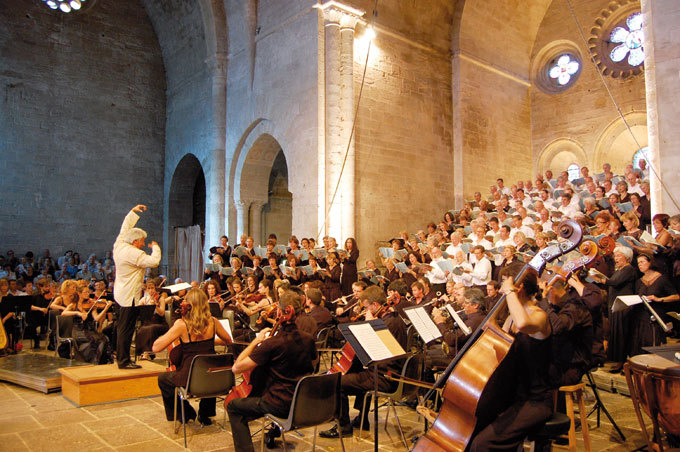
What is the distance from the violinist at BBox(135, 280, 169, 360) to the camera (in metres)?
7.74

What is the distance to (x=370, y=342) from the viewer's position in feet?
13.1

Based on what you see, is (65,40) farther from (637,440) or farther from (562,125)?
(637,440)

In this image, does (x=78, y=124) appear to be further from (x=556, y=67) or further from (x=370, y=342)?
(x=370, y=342)

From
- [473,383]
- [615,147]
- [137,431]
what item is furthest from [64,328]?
[615,147]

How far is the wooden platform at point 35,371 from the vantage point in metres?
6.32

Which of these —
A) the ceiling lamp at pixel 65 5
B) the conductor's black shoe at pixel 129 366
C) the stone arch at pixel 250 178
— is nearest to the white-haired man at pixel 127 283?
the conductor's black shoe at pixel 129 366

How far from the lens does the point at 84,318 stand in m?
7.97

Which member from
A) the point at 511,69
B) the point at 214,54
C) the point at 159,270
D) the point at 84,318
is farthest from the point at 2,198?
the point at 511,69

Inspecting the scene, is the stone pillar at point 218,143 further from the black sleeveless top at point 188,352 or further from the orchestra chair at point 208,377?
the orchestra chair at point 208,377

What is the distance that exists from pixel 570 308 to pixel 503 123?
553 inches

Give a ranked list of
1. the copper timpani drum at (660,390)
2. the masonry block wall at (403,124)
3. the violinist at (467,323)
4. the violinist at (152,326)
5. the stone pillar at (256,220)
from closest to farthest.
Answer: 1. the copper timpani drum at (660,390)
2. the violinist at (467,323)
3. the violinist at (152,326)
4. the masonry block wall at (403,124)
5. the stone pillar at (256,220)

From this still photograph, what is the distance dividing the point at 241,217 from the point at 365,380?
1215 cm

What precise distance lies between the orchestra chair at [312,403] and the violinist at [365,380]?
42 cm

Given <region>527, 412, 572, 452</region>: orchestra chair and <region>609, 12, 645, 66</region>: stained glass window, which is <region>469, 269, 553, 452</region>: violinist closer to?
<region>527, 412, 572, 452</region>: orchestra chair
